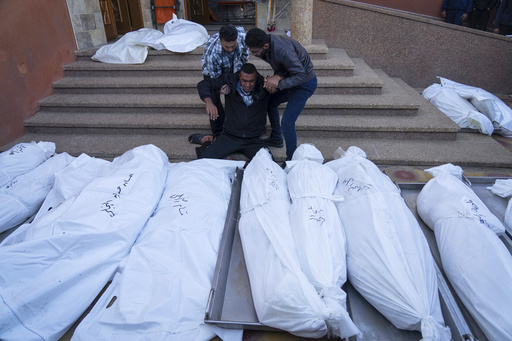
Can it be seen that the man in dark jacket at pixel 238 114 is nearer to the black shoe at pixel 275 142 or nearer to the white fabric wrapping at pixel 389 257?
the black shoe at pixel 275 142

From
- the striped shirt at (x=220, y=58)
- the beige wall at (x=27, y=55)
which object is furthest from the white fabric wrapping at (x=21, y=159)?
the striped shirt at (x=220, y=58)

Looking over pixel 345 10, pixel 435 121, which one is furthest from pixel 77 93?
pixel 435 121

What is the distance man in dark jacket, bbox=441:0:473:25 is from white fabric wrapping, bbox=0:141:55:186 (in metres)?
7.63

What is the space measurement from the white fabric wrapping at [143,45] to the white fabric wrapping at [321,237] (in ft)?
11.5

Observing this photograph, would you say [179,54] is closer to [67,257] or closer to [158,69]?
[158,69]

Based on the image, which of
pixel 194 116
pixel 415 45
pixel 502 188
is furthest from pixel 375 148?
pixel 415 45

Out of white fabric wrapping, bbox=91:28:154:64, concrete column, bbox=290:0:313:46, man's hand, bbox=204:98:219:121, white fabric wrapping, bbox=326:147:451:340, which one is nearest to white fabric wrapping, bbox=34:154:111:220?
man's hand, bbox=204:98:219:121

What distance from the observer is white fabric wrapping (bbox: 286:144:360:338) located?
1.54 meters

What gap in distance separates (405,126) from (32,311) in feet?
12.9

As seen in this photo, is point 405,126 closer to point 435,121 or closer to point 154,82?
point 435,121

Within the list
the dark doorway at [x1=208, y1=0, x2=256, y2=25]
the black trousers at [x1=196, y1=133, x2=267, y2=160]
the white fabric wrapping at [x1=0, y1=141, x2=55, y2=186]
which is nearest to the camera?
the white fabric wrapping at [x1=0, y1=141, x2=55, y2=186]

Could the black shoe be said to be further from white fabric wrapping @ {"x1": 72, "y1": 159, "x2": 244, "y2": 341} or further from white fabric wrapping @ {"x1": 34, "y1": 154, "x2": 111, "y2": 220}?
white fabric wrapping @ {"x1": 34, "y1": 154, "x2": 111, "y2": 220}

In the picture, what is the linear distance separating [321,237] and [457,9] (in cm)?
692

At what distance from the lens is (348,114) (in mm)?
4180
